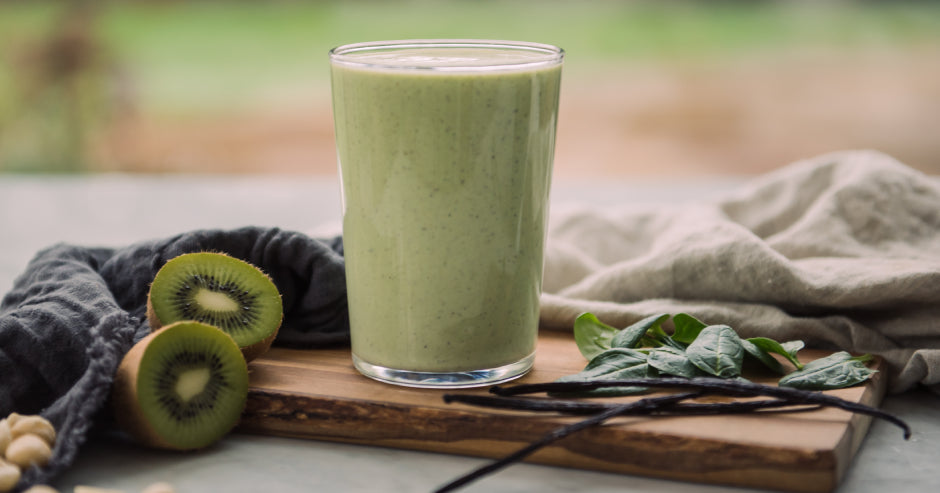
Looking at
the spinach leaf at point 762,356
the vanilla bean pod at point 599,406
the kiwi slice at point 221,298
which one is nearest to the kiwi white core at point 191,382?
the kiwi slice at point 221,298

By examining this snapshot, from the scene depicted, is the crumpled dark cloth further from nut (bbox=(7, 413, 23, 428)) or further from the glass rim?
the glass rim

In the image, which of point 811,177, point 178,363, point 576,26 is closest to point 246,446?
point 178,363

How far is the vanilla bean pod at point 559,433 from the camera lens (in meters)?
0.88

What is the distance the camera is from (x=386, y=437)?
1047 mm

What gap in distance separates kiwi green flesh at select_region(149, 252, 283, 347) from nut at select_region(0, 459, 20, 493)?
10.4 inches

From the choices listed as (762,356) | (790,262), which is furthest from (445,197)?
(790,262)

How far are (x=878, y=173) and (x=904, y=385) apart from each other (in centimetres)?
43

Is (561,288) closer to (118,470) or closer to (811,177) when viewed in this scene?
(811,177)

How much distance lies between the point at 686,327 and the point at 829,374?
18 centimetres

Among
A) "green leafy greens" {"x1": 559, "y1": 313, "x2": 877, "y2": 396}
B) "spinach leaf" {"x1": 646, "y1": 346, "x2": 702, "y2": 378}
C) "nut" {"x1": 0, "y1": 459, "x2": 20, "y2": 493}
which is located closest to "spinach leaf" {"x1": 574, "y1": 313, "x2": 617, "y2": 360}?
"green leafy greens" {"x1": 559, "y1": 313, "x2": 877, "y2": 396}

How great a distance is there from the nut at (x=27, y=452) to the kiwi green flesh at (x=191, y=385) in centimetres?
10

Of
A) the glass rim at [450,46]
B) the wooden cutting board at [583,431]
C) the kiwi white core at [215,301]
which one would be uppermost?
the glass rim at [450,46]

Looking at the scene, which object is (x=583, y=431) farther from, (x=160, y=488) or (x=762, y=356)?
(x=160, y=488)

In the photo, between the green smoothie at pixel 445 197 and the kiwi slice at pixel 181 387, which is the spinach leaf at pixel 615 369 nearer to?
the green smoothie at pixel 445 197
